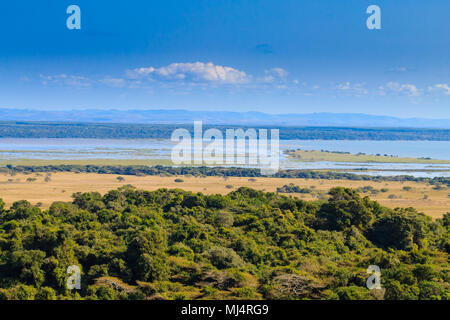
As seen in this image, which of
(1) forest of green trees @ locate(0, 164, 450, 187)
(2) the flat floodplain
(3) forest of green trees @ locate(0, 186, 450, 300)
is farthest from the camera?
(1) forest of green trees @ locate(0, 164, 450, 187)

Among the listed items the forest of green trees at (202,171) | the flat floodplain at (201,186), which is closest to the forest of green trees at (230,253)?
the flat floodplain at (201,186)

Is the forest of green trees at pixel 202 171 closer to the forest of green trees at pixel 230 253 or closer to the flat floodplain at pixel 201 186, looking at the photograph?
the flat floodplain at pixel 201 186

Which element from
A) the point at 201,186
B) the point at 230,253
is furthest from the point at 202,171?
the point at 230,253

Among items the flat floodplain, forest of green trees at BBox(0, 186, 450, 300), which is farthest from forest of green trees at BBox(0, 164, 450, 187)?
forest of green trees at BBox(0, 186, 450, 300)

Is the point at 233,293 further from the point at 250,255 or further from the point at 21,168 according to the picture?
the point at 21,168

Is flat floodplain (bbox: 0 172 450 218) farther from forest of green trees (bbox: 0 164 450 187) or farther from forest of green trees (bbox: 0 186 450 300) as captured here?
forest of green trees (bbox: 0 186 450 300)

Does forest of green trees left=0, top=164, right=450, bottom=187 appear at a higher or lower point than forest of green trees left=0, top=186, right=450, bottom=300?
lower
